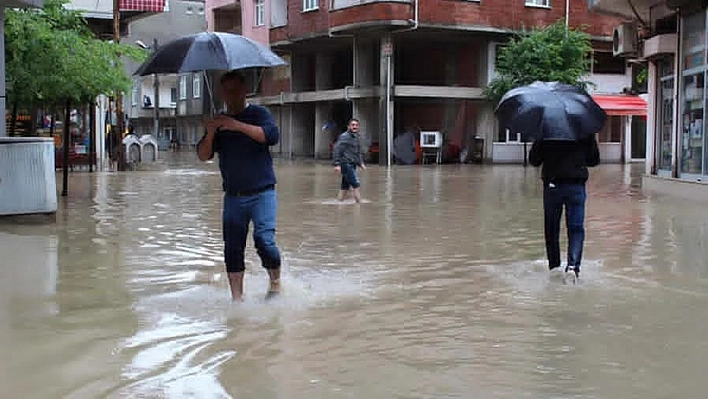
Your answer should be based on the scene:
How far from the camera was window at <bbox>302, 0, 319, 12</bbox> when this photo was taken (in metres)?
39.2

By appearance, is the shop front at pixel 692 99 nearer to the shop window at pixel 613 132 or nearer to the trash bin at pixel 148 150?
the shop window at pixel 613 132

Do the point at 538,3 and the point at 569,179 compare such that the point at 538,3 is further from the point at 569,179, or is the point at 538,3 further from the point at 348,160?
the point at 569,179

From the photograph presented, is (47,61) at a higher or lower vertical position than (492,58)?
lower

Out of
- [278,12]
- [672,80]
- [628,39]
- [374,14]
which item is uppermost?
[278,12]

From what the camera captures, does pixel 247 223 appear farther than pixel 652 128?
No

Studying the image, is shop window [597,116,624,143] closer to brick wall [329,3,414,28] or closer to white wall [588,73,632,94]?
white wall [588,73,632,94]

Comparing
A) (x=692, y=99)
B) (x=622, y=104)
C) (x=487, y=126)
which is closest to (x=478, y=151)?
(x=487, y=126)

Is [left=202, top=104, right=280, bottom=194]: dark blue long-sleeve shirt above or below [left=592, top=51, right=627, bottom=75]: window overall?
below

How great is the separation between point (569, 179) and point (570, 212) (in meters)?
0.30

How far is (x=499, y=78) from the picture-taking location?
35750mm

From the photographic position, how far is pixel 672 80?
20.2 metres

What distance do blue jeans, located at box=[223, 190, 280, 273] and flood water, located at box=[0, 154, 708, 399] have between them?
1.37 ft

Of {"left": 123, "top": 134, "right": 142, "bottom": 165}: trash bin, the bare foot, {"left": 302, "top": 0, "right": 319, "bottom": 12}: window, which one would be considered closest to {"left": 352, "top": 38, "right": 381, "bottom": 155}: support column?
{"left": 302, "top": 0, "right": 319, "bottom": 12}: window

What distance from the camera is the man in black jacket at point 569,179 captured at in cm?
785
